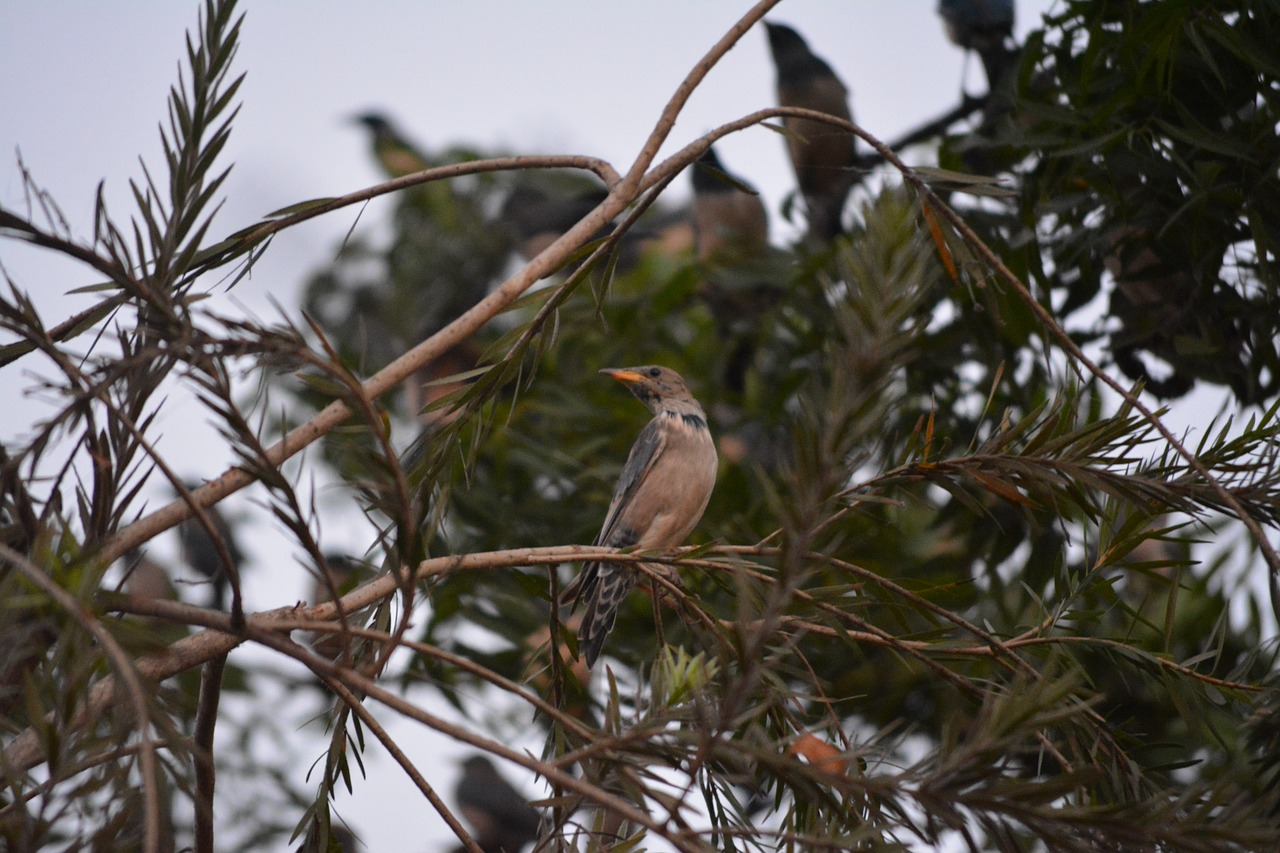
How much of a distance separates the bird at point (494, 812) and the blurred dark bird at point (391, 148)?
3752mm

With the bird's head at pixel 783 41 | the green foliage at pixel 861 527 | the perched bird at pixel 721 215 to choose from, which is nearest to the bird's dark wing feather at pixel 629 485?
the green foliage at pixel 861 527

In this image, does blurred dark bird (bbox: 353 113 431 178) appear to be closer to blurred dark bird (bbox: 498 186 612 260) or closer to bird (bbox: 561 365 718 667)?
blurred dark bird (bbox: 498 186 612 260)

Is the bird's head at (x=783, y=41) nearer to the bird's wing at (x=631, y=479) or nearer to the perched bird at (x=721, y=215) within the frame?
the perched bird at (x=721, y=215)

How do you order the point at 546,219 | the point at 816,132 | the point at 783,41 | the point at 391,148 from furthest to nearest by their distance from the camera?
the point at 391,148 → the point at 546,219 → the point at 783,41 → the point at 816,132

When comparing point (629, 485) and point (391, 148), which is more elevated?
point (391, 148)

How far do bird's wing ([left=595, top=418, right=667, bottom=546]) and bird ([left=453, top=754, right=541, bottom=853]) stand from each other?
5.20 ft

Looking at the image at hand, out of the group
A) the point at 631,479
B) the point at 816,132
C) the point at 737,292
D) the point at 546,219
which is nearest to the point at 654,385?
the point at 631,479

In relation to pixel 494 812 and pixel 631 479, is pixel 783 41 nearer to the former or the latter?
pixel 631 479

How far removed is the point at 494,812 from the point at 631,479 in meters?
1.89

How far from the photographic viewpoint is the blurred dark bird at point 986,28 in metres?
4.67

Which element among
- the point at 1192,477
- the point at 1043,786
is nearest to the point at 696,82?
the point at 1192,477

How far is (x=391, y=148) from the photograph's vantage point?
339 inches

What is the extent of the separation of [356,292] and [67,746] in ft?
20.2

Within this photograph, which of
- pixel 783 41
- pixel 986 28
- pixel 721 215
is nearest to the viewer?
pixel 986 28
